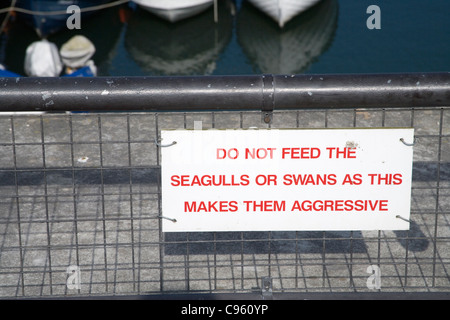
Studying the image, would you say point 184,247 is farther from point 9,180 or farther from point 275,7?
point 275,7

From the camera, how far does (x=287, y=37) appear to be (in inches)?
740

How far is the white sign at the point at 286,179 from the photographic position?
3.09 m

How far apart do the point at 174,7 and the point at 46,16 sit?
3358 mm

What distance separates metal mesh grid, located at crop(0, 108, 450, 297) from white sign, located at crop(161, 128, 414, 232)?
0.66 ft

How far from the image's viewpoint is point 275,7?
18672mm

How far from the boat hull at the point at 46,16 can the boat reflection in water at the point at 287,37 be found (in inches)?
184

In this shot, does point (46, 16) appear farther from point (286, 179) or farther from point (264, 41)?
point (286, 179)

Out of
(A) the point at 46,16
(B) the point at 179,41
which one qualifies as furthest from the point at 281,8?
(A) the point at 46,16

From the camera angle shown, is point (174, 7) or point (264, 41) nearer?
point (264, 41)

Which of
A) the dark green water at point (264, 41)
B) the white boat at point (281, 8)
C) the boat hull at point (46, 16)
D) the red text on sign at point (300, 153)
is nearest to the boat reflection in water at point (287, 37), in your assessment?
the dark green water at point (264, 41)

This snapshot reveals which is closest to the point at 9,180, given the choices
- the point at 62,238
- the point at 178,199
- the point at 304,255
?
the point at 62,238

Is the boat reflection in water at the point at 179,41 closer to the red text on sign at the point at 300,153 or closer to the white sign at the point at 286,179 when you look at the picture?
the white sign at the point at 286,179

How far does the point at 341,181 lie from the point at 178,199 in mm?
745

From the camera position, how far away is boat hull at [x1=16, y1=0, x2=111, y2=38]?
18.4m
